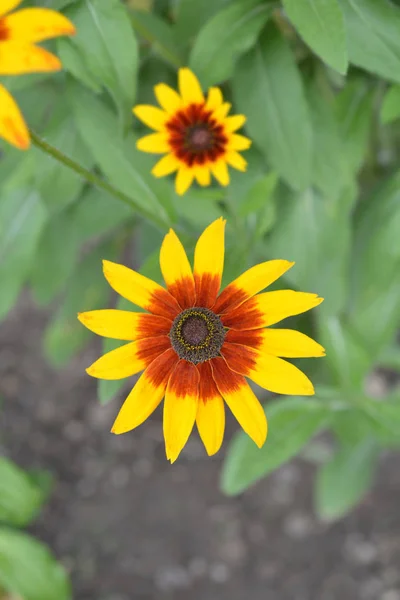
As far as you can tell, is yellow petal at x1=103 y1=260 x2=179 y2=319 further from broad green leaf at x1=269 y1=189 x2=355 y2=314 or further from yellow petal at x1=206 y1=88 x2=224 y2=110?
broad green leaf at x1=269 y1=189 x2=355 y2=314

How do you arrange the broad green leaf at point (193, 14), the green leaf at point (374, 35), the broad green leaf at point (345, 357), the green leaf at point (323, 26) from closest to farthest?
the green leaf at point (323, 26) < the green leaf at point (374, 35) < the broad green leaf at point (193, 14) < the broad green leaf at point (345, 357)

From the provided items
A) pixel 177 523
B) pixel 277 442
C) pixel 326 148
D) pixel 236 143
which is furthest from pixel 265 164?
pixel 177 523

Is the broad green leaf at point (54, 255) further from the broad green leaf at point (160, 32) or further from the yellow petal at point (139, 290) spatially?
the yellow petal at point (139, 290)

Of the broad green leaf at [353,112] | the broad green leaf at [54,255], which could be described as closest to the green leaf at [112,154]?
the broad green leaf at [353,112]

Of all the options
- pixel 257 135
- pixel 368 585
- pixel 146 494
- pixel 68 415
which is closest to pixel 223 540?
pixel 146 494

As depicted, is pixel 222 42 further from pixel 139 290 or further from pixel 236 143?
pixel 139 290

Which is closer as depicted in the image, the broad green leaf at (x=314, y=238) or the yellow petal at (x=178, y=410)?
the yellow petal at (x=178, y=410)
